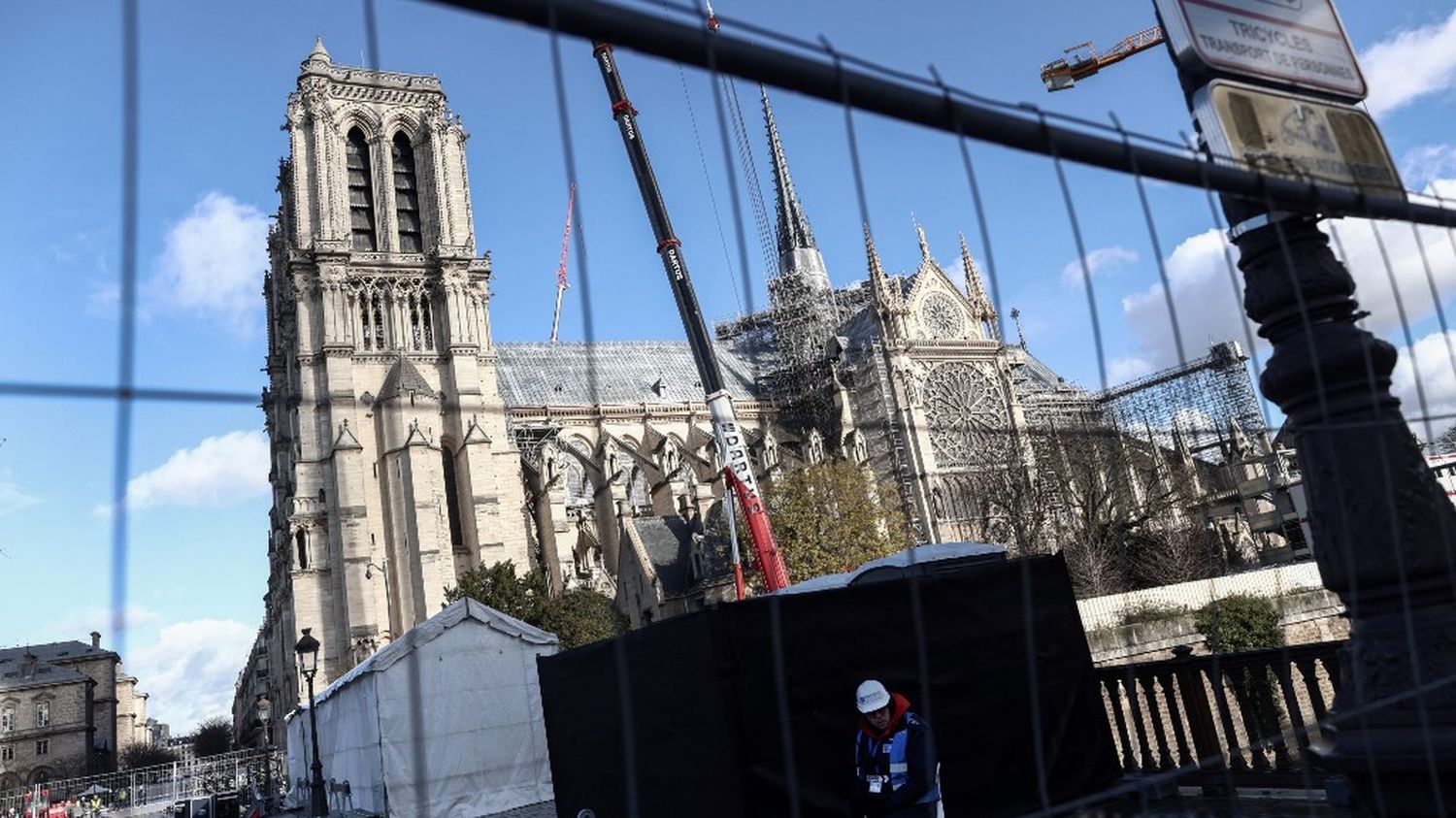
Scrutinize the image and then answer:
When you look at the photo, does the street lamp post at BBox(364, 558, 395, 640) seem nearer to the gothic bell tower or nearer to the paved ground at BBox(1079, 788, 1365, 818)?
the gothic bell tower

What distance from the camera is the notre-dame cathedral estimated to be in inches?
1296

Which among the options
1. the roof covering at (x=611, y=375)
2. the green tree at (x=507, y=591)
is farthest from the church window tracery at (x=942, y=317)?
the green tree at (x=507, y=591)

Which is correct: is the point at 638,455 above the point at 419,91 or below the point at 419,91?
below

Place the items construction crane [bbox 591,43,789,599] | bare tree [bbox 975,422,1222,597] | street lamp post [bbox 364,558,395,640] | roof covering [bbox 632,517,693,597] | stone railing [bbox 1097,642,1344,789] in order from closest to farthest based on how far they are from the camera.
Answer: stone railing [bbox 1097,642,1344,789]
construction crane [bbox 591,43,789,599]
bare tree [bbox 975,422,1222,597]
street lamp post [bbox 364,558,395,640]
roof covering [bbox 632,517,693,597]

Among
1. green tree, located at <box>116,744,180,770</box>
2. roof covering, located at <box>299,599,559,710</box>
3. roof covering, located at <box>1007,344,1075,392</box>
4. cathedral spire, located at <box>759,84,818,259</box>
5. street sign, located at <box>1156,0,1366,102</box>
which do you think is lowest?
green tree, located at <box>116,744,180,770</box>

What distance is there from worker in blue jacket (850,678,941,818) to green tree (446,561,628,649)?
23.0 m

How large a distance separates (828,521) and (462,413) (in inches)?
582

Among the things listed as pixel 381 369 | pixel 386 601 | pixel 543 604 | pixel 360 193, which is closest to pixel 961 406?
pixel 543 604

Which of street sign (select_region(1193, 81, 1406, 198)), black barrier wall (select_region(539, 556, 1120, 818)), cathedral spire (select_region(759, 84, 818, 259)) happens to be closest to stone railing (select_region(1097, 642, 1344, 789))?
black barrier wall (select_region(539, 556, 1120, 818))

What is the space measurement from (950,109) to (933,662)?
5041mm

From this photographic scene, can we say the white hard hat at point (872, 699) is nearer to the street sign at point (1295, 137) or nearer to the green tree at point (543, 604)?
the street sign at point (1295, 137)

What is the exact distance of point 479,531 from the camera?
3369 cm

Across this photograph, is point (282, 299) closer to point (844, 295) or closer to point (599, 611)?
point (599, 611)

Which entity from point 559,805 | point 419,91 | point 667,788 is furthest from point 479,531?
point 667,788
